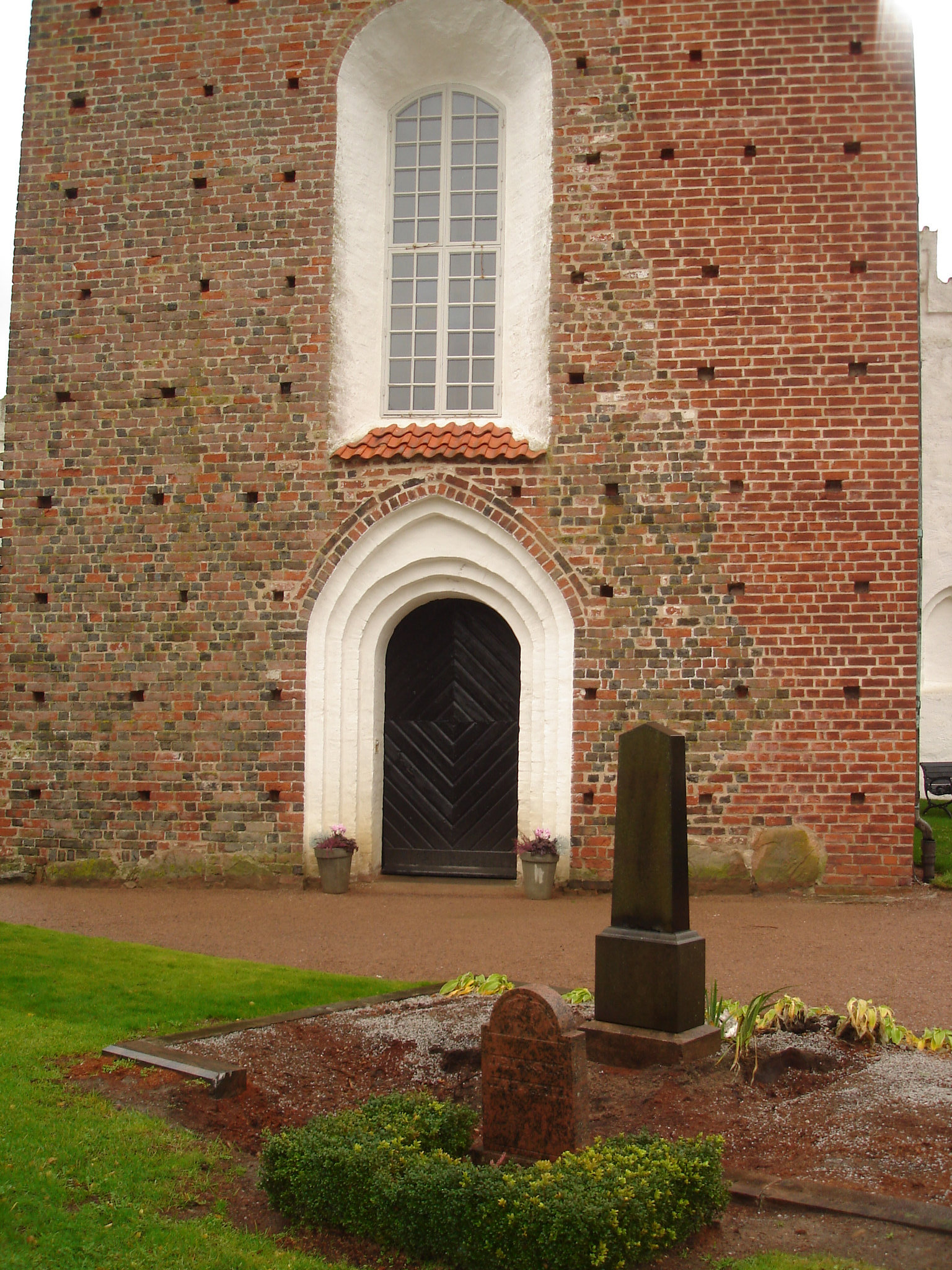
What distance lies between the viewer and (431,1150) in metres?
3.98

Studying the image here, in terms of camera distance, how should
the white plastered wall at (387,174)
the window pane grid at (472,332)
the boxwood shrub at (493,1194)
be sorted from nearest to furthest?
the boxwood shrub at (493,1194), the white plastered wall at (387,174), the window pane grid at (472,332)

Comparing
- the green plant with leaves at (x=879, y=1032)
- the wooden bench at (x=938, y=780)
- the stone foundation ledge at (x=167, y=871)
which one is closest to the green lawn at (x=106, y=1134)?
the green plant with leaves at (x=879, y=1032)

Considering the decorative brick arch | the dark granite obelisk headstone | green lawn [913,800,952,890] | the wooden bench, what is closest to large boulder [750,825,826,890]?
green lawn [913,800,952,890]

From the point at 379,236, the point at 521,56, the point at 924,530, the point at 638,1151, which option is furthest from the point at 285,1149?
the point at 924,530

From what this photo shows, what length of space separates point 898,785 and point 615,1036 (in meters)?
5.95

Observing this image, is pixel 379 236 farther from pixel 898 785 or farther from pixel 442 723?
pixel 898 785

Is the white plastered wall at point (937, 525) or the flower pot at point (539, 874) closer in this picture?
the flower pot at point (539, 874)

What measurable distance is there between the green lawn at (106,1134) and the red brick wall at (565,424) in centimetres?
427

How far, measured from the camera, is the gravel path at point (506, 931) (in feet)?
24.5

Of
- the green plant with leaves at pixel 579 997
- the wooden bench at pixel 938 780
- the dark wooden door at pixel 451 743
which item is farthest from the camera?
the wooden bench at pixel 938 780

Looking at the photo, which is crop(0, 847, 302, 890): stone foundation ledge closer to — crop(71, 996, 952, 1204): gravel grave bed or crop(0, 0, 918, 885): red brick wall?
crop(0, 0, 918, 885): red brick wall

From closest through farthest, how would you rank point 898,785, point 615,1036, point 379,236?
point 615,1036 < point 898,785 < point 379,236

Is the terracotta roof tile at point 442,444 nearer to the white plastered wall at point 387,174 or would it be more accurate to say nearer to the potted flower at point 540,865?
the white plastered wall at point 387,174

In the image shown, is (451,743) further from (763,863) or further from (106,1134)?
(106,1134)
